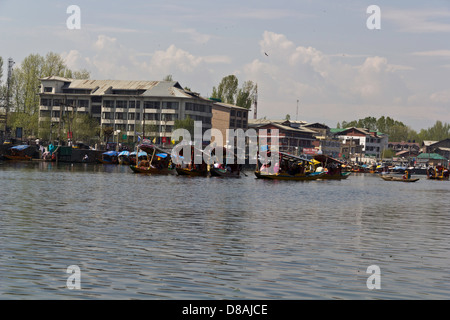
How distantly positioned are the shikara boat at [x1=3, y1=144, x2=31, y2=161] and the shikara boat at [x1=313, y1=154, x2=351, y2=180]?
4614 cm

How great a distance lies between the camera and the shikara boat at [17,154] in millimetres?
103250

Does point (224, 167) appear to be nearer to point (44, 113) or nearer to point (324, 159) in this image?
point (324, 159)

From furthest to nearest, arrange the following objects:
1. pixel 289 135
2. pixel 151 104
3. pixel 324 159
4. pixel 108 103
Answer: pixel 289 135, pixel 108 103, pixel 151 104, pixel 324 159

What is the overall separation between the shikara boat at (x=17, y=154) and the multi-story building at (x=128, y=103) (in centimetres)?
4571

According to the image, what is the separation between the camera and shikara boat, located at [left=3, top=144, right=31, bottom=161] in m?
103

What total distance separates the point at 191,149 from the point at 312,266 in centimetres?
6183

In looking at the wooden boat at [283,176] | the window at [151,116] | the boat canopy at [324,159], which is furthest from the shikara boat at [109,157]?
the wooden boat at [283,176]

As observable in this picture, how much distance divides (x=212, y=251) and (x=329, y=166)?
8224 centimetres

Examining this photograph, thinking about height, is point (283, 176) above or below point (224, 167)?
below

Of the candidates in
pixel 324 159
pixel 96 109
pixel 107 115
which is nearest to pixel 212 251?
pixel 324 159

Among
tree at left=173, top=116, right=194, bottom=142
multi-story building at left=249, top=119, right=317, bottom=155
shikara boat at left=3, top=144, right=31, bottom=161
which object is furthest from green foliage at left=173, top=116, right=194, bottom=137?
shikara boat at left=3, top=144, right=31, bottom=161

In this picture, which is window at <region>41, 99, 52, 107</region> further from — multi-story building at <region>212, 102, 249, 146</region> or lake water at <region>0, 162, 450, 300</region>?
lake water at <region>0, 162, 450, 300</region>

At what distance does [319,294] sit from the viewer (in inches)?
631

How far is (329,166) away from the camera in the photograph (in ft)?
336
